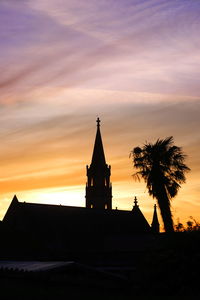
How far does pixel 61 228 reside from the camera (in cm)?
6800

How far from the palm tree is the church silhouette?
18.4 metres

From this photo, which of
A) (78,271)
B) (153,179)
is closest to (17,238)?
(153,179)

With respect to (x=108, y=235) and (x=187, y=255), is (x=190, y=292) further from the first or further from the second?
(x=108, y=235)

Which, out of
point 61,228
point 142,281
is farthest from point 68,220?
point 142,281

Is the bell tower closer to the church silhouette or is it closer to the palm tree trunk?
the church silhouette

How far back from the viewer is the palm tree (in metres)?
42.8

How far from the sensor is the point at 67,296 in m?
22.1

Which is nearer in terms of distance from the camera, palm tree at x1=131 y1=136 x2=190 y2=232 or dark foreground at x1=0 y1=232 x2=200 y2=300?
dark foreground at x1=0 y1=232 x2=200 y2=300

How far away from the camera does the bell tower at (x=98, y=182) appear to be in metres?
87.0

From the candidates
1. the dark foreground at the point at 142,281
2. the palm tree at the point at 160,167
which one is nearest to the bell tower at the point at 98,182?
the palm tree at the point at 160,167

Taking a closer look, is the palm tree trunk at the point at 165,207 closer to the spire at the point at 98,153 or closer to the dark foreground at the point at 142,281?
the dark foreground at the point at 142,281

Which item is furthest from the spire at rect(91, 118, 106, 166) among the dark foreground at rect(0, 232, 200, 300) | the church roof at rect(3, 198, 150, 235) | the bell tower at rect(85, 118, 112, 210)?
the dark foreground at rect(0, 232, 200, 300)

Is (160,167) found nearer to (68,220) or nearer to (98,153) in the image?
(68,220)

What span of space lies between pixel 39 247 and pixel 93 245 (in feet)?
34.9
